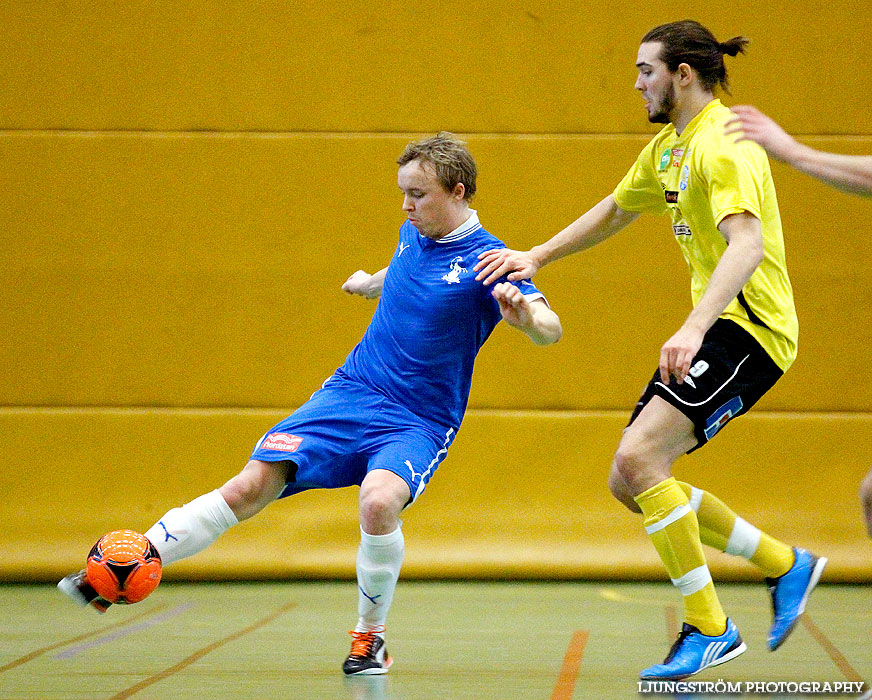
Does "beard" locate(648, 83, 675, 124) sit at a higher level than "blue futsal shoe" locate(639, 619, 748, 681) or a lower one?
higher

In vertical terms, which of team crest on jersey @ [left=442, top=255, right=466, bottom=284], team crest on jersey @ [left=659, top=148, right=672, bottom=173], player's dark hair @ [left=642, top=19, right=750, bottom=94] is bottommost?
team crest on jersey @ [left=442, top=255, right=466, bottom=284]

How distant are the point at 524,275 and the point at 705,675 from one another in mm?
1267

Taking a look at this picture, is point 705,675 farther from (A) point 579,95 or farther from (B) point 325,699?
(A) point 579,95

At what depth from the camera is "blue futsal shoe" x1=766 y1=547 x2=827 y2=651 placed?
3121 mm

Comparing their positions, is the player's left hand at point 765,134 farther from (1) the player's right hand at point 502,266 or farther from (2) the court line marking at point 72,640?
(2) the court line marking at point 72,640

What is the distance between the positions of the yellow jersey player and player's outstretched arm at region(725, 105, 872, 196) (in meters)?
0.46

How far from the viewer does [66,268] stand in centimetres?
545

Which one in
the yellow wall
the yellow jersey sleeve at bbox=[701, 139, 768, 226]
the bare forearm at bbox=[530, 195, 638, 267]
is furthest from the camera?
the yellow wall

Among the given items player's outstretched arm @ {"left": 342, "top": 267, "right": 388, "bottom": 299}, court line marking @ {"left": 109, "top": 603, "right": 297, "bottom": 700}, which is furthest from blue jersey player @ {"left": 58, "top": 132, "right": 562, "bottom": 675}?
court line marking @ {"left": 109, "top": 603, "right": 297, "bottom": 700}

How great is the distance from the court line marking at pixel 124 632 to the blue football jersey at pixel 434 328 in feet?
4.19

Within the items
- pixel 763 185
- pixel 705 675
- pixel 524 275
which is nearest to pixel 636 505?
pixel 705 675

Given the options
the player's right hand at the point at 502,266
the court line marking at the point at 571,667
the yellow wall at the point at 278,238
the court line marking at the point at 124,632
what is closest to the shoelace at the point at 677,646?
the court line marking at the point at 571,667

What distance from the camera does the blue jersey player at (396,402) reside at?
3.04 meters

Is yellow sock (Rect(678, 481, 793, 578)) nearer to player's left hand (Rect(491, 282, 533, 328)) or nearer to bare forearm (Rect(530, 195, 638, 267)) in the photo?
Result: player's left hand (Rect(491, 282, 533, 328))
